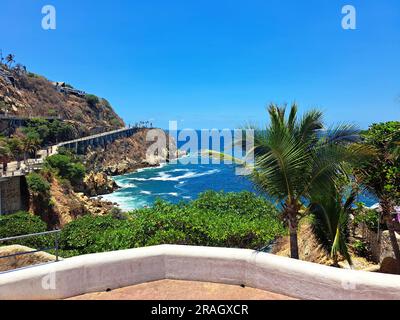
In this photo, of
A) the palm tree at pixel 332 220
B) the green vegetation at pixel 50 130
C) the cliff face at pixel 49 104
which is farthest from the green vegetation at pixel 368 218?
the cliff face at pixel 49 104

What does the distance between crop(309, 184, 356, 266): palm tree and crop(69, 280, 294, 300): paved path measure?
2452mm

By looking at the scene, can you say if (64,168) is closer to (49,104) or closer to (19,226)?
(19,226)

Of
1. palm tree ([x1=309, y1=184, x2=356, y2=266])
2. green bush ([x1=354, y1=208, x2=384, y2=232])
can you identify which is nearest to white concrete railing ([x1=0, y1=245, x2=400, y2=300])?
palm tree ([x1=309, y1=184, x2=356, y2=266])

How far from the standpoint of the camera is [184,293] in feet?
14.9

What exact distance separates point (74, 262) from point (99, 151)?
75685mm

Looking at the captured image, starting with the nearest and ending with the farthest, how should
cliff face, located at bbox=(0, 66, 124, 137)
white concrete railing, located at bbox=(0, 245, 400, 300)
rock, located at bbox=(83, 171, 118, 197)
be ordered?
white concrete railing, located at bbox=(0, 245, 400, 300), rock, located at bbox=(83, 171, 118, 197), cliff face, located at bbox=(0, 66, 124, 137)

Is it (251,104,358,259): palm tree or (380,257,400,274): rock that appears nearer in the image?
(251,104,358,259): palm tree

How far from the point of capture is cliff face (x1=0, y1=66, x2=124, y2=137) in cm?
6553

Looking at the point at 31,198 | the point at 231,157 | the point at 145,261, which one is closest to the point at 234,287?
the point at 145,261

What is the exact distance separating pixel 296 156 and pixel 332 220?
228 cm

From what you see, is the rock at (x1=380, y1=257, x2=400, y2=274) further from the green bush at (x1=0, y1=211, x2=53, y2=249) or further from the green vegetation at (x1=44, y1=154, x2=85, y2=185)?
the green vegetation at (x1=44, y1=154, x2=85, y2=185)

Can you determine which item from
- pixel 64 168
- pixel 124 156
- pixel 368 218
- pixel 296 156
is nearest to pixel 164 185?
pixel 64 168
